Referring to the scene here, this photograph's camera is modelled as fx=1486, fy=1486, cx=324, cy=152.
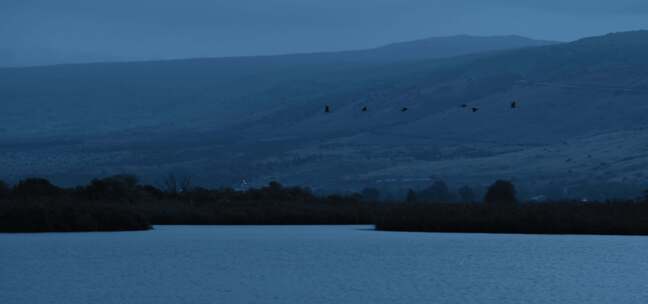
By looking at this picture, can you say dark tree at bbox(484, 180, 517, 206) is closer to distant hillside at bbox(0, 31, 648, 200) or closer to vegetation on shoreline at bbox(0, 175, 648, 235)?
vegetation on shoreline at bbox(0, 175, 648, 235)

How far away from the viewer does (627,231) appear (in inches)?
2087

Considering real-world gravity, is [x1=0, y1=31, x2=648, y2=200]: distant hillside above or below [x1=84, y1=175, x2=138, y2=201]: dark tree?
above

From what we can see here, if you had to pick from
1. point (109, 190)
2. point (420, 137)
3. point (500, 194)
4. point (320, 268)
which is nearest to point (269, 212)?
point (109, 190)

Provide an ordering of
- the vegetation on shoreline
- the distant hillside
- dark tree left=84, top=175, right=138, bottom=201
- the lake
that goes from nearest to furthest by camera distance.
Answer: the lake < the vegetation on shoreline < dark tree left=84, top=175, right=138, bottom=201 < the distant hillside

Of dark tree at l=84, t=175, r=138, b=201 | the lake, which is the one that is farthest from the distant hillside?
the lake

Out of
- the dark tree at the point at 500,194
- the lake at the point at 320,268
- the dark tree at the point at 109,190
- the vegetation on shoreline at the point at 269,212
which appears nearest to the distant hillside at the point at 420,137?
the dark tree at the point at 500,194

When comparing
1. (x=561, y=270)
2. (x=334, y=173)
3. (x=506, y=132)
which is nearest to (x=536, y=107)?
(x=506, y=132)

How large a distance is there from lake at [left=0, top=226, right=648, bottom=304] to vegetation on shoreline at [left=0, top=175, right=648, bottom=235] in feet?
1.85

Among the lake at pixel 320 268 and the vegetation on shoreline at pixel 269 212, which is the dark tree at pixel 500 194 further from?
the lake at pixel 320 268

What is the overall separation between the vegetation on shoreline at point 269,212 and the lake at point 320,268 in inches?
22.1

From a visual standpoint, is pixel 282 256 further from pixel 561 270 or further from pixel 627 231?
pixel 627 231

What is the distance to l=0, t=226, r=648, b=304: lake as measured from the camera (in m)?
33.6

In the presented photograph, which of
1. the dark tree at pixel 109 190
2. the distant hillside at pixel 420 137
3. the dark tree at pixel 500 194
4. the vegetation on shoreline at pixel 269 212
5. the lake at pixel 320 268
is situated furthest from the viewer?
the distant hillside at pixel 420 137

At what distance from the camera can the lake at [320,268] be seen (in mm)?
33625
